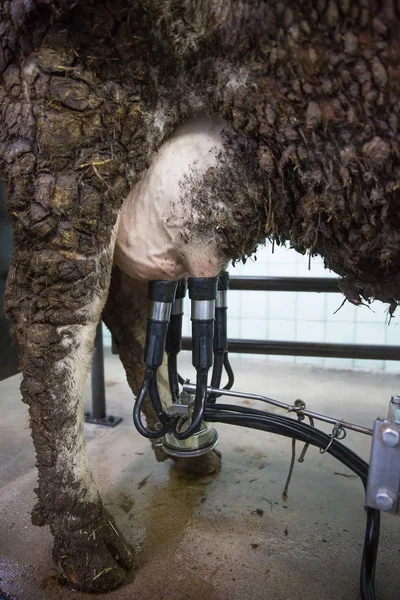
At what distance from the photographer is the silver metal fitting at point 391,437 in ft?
2.50

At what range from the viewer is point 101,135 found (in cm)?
94

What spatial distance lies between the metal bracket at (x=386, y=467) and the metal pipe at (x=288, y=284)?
91 centimetres

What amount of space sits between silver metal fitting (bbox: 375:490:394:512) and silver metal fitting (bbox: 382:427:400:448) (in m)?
0.08

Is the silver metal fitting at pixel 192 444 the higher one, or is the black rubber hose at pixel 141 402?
the black rubber hose at pixel 141 402

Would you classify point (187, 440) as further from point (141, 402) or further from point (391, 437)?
point (391, 437)

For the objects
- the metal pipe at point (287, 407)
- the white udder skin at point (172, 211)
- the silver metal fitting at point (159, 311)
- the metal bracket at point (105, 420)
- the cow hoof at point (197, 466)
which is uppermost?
the white udder skin at point (172, 211)

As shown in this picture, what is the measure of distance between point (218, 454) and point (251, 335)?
56.0 inches

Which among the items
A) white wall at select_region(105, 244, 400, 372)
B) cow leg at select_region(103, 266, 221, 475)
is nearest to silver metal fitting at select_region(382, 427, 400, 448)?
cow leg at select_region(103, 266, 221, 475)

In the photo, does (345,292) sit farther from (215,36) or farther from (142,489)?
(142,489)

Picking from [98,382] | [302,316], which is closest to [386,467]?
[98,382]

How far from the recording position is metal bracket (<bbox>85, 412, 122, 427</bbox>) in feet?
6.35

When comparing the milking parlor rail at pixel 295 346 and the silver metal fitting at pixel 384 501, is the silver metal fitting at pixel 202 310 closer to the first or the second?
the silver metal fitting at pixel 384 501

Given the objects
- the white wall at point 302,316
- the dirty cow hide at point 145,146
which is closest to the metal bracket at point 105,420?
the dirty cow hide at point 145,146

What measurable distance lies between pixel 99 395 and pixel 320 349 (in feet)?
2.93
